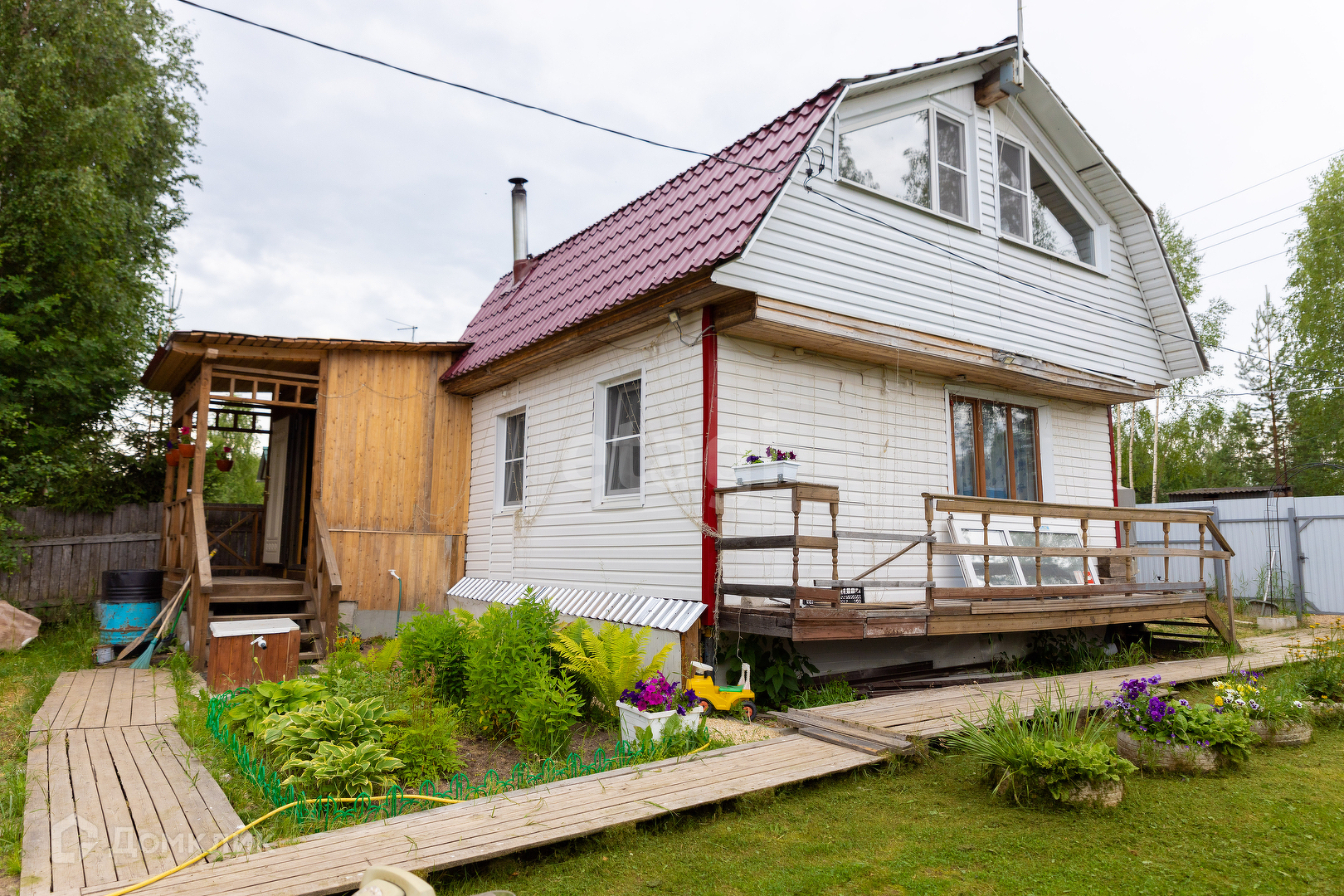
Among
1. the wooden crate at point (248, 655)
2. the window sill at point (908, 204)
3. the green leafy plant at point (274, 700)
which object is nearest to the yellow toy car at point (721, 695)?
the green leafy plant at point (274, 700)

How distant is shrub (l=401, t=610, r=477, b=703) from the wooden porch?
214cm

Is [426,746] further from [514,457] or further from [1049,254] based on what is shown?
[1049,254]

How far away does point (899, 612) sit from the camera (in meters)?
6.53

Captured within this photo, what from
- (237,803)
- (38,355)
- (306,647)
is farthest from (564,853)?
(38,355)

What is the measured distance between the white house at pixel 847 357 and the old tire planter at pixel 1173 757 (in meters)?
1.95

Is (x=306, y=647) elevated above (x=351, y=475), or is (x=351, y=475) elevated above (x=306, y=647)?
(x=351, y=475)

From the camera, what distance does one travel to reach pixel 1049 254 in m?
9.16

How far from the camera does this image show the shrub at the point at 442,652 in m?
6.57

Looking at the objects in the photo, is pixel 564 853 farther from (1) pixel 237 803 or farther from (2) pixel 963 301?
(2) pixel 963 301

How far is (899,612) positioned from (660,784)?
295 cm

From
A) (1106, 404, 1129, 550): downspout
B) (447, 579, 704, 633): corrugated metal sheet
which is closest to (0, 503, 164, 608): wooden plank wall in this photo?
(447, 579, 704, 633): corrugated metal sheet

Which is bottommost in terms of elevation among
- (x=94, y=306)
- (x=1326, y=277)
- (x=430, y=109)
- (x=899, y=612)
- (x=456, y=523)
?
(x=899, y=612)

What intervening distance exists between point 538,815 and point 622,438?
4674mm

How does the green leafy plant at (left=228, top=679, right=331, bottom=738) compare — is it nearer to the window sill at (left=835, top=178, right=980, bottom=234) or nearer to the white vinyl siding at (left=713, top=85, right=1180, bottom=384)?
the white vinyl siding at (left=713, top=85, right=1180, bottom=384)
